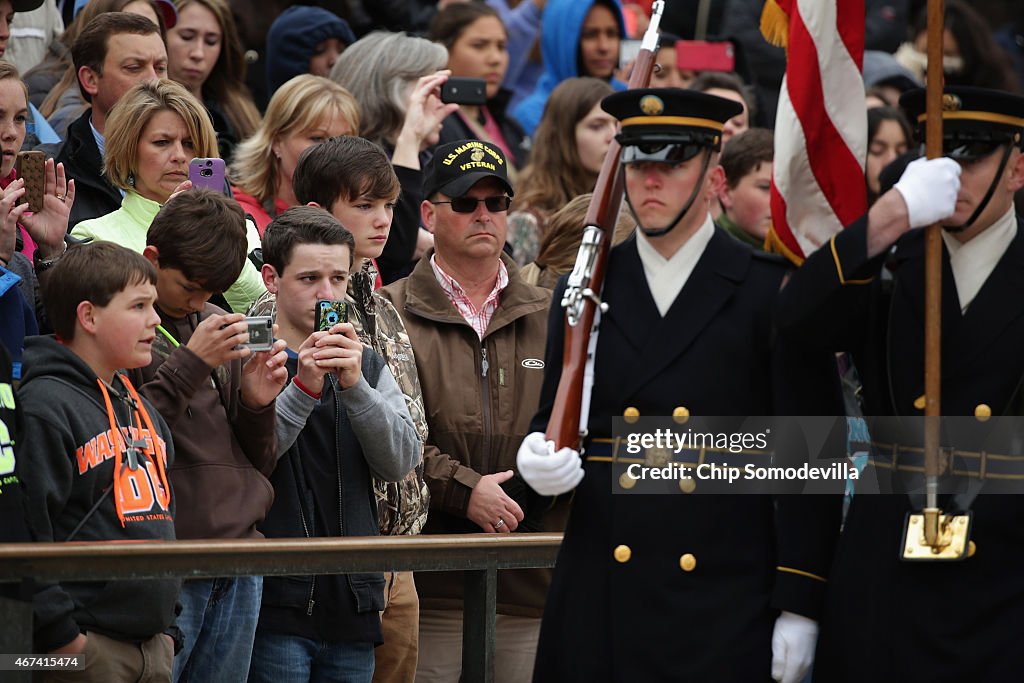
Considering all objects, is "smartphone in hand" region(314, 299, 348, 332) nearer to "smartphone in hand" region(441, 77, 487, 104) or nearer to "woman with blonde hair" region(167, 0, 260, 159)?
"woman with blonde hair" region(167, 0, 260, 159)

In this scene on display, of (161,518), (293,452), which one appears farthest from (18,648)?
(293,452)

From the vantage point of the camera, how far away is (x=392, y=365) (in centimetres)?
604

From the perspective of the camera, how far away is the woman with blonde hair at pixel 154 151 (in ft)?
20.8

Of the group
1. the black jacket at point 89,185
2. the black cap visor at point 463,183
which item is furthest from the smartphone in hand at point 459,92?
the black jacket at point 89,185

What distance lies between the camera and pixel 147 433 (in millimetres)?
5047

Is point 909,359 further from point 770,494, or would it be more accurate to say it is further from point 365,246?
point 365,246

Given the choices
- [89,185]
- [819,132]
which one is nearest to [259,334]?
[89,185]

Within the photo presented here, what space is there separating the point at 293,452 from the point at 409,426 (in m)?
0.39

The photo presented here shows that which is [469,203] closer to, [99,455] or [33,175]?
[33,175]

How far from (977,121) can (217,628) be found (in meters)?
→ 2.75

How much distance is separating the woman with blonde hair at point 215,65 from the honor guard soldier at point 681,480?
12.5 feet

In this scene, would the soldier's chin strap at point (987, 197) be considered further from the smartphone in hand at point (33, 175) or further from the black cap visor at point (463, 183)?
the smartphone in hand at point (33, 175)

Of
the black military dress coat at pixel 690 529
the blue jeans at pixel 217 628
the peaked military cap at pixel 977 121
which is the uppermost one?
the peaked military cap at pixel 977 121

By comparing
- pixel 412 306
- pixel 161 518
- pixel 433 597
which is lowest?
pixel 433 597
